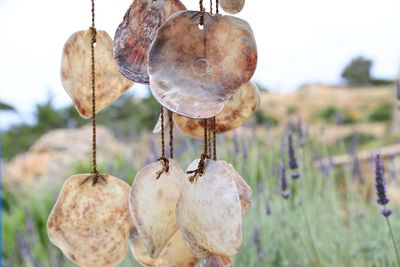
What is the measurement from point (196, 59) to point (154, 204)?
0.10m

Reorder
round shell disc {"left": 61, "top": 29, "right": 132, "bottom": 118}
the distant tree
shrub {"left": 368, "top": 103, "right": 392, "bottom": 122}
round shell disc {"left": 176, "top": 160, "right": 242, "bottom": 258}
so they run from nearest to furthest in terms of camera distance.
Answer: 1. round shell disc {"left": 176, "top": 160, "right": 242, "bottom": 258}
2. round shell disc {"left": 61, "top": 29, "right": 132, "bottom": 118}
3. shrub {"left": 368, "top": 103, "right": 392, "bottom": 122}
4. the distant tree

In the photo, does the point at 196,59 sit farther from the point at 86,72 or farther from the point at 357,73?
the point at 357,73

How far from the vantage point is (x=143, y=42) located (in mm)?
431

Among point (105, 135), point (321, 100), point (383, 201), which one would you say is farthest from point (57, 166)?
point (321, 100)

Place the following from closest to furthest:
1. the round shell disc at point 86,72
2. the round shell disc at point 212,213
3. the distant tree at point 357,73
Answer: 1. the round shell disc at point 212,213
2. the round shell disc at point 86,72
3. the distant tree at point 357,73

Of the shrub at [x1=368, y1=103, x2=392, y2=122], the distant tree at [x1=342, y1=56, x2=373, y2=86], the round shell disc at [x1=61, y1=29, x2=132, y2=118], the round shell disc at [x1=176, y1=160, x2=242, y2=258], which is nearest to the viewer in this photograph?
the round shell disc at [x1=176, y1=160, x2=242, y2=258]

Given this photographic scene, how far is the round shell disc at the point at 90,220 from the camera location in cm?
45

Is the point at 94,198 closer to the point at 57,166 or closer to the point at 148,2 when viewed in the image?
the point at 148,2

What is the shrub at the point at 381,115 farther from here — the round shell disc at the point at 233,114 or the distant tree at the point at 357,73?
the round shell disc at the point at 233,114

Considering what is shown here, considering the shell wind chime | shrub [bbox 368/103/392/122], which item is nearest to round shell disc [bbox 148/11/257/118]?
the shell wind chime

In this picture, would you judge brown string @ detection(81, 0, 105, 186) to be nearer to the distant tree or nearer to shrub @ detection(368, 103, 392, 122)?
shrub @ detection(368, 103, 392, 122)

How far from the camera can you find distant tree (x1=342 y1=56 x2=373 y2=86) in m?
17.4

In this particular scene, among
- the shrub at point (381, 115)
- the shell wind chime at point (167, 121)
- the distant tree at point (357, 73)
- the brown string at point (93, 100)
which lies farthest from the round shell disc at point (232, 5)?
the distant tree at point (357, 73)

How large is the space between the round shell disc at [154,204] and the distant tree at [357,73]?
1739 centimetres
